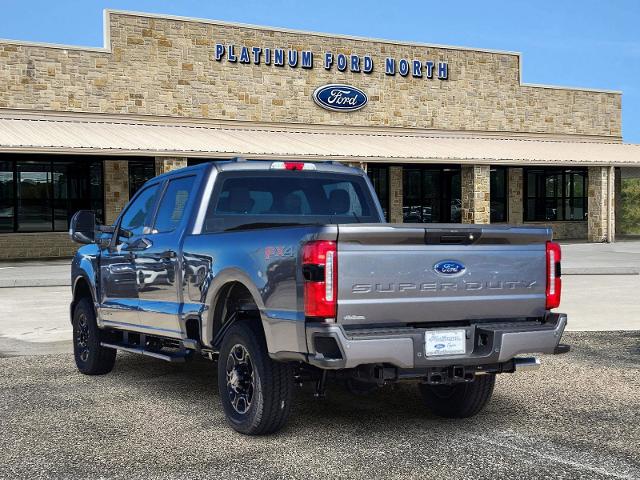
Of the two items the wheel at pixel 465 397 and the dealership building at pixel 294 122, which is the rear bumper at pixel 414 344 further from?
the dealership building at pixel 294 122

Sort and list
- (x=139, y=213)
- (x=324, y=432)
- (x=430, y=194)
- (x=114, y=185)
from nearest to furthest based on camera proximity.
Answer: (x=324, y=432)
(x=139, y=213)
(x=114, y=185)
(x=430, y=194)

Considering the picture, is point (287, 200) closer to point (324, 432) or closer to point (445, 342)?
point (324, 432)

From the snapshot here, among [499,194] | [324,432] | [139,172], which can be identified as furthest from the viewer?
[499,194]

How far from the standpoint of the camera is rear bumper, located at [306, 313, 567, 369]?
5.54m

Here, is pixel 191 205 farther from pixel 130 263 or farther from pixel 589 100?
pixel 589 100

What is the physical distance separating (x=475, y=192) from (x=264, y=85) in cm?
843

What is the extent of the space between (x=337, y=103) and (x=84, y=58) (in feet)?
30.8

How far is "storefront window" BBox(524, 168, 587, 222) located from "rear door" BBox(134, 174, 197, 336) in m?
32.4

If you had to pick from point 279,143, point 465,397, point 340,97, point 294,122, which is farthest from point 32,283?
point 340,97

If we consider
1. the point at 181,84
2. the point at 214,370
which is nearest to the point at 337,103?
the point at 181,84

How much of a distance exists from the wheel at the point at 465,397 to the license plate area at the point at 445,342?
780 millimetres

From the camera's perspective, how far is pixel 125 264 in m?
8.32

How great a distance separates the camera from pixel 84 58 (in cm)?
2919

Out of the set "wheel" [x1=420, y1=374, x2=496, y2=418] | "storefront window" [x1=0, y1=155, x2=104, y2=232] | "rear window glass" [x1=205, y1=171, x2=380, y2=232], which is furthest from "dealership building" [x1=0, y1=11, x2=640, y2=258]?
"wheel" [x1=420, y1=374, x2=496, y2=418]
